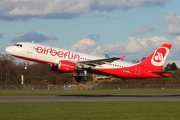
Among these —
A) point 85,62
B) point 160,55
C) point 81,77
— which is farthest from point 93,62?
point 160,55

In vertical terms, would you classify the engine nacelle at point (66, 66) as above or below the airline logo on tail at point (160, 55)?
below

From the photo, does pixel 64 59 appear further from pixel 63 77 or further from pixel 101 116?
pixel 63 77

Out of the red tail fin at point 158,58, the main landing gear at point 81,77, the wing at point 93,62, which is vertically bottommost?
the main landing gear at point 81,77

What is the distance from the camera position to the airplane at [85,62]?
61.7m

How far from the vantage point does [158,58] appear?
73.4 metres

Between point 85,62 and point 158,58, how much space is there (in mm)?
14362

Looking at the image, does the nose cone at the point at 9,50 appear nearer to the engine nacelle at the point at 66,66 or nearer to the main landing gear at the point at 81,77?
the engine nacelle at the point at 66,66

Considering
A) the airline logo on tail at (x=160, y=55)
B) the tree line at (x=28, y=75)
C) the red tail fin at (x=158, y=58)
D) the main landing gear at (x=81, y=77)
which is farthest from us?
the tree line at (x=28, y=75)

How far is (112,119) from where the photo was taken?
3069cm

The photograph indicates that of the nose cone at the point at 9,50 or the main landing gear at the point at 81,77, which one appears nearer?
the nose cone at the point at 9,50

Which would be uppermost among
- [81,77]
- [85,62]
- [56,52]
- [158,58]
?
[56,52]

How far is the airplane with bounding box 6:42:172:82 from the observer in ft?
202

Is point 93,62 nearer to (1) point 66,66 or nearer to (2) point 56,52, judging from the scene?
(1) point 66,66

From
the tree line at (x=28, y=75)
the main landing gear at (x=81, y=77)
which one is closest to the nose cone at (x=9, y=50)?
the main landing gear at (x=81, y=77)
